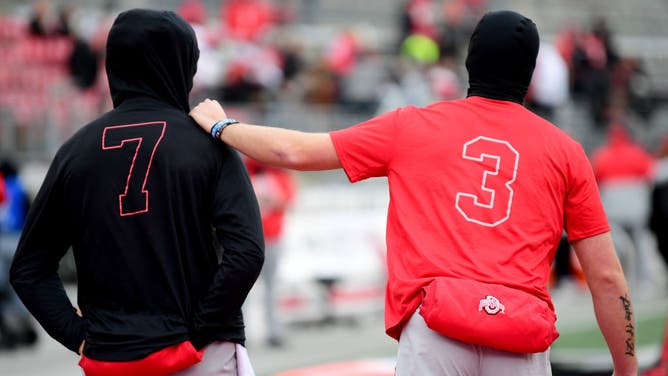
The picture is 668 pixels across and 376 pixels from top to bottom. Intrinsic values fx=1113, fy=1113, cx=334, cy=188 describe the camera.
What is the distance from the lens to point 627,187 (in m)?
15.5

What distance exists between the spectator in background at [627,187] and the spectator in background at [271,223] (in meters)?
5.79

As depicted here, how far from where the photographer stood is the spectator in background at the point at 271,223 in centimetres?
1146

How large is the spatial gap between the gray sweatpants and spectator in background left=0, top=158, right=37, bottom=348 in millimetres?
7674

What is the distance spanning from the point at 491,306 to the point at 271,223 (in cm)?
777

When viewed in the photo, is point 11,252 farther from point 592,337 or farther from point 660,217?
point 660,217

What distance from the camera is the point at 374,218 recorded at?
572 inches

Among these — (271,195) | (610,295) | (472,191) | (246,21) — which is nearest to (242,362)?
(472,191)

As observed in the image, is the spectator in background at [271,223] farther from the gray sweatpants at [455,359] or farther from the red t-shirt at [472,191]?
the gray sweatpants at [455,359]

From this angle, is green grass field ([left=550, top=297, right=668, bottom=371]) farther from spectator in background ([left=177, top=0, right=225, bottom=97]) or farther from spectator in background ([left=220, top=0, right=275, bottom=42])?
spectator in background ([left=220, top=0, right=275, bottom=42])

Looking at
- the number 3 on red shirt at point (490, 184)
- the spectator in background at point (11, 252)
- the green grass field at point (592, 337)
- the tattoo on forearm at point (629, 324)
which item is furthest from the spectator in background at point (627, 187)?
the number 3 on red shirt at point (490, 184)

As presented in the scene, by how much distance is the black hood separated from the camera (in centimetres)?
400

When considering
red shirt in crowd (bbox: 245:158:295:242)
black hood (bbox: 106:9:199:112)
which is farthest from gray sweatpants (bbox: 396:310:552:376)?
red shirt in crowd (bbox: 245:158:295:242)

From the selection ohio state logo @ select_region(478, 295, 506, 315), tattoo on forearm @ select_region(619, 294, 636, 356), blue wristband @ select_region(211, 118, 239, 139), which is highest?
blue wristband @ select_region(211, 118, 239, 139)

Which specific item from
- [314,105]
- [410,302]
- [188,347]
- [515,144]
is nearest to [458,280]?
[410,302]
